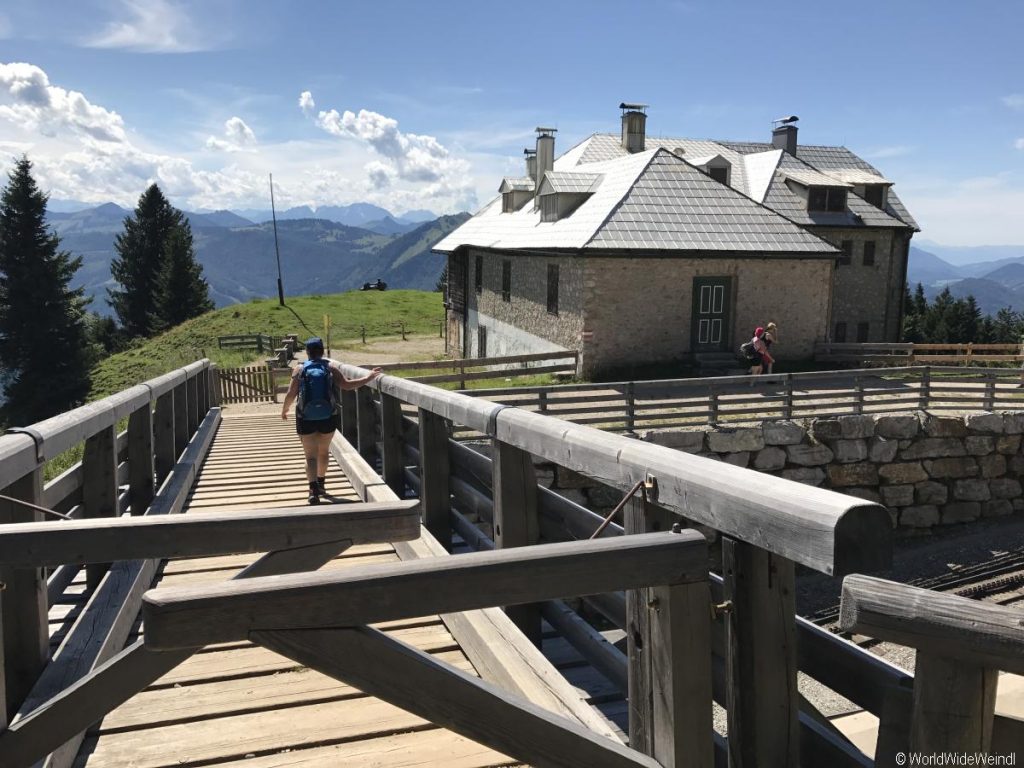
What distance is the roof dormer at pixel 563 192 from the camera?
26344 millimetres

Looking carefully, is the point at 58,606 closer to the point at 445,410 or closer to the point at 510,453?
the point at 445,410

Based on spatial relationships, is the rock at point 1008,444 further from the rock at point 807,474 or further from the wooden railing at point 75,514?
the wooden railing at point 75,514

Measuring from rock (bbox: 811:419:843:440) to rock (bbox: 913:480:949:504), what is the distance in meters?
2.57

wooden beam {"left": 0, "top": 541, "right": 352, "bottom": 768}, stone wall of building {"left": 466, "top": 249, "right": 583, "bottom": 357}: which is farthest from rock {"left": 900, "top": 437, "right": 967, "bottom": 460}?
wooden beam {"left": 0, "top": 541, "right": 352, "bottom": 768}

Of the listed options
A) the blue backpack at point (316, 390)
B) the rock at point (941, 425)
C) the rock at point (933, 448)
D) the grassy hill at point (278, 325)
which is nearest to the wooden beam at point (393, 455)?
the blue backpack at point (316, 390)

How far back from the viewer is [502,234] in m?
29.8

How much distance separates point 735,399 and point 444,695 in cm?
1562

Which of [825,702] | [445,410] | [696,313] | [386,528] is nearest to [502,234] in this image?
[696,313]

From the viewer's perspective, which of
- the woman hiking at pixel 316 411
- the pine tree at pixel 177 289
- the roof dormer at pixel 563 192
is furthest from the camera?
the pine tree at pixel 177 289

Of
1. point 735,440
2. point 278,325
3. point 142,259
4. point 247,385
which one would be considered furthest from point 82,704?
point 142,259

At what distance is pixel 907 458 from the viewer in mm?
18250

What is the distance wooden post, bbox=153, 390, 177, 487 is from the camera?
296 inches

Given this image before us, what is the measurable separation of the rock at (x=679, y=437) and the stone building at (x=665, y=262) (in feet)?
21.2

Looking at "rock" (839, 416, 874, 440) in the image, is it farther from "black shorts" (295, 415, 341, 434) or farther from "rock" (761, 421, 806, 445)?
"black shorts" (295, 415, 341, 434)
